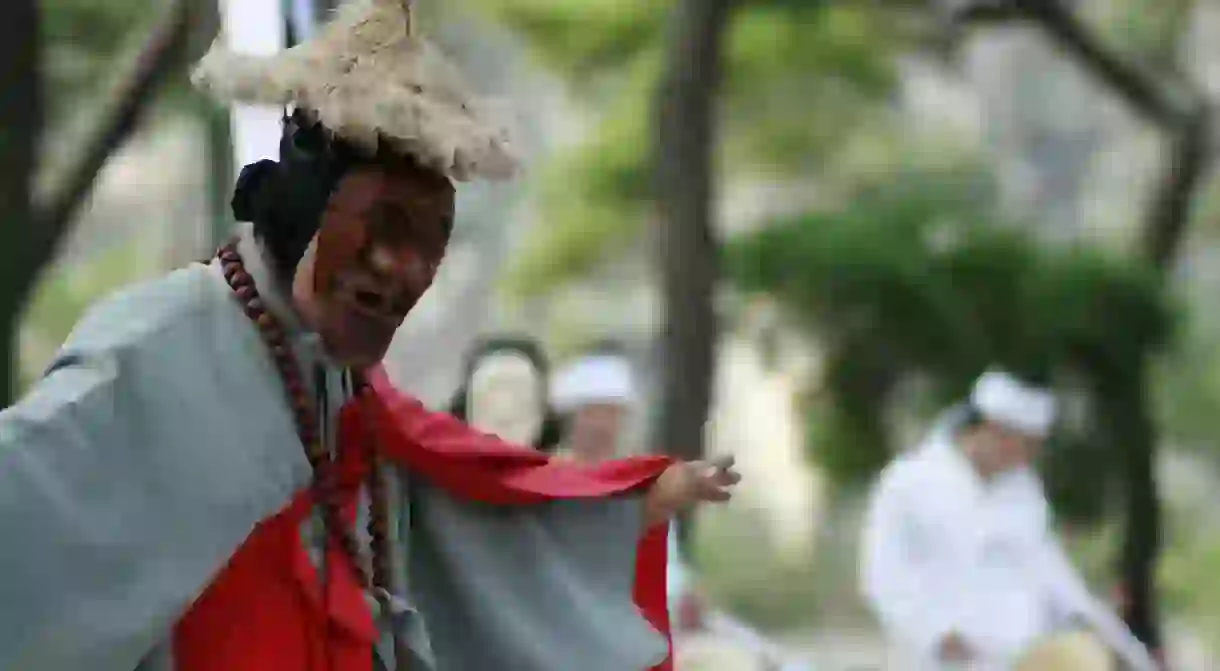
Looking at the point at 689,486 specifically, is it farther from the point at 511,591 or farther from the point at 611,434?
the point at 611,434

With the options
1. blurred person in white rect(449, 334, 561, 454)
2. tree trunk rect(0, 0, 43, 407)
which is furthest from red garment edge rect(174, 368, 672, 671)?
tree trunk rect(0, 0, 43, 407)

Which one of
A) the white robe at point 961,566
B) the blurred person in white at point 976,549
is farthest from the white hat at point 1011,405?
the white robe at point 961,566

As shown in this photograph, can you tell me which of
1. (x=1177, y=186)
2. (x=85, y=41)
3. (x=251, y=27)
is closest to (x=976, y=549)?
(x=251, y=27)

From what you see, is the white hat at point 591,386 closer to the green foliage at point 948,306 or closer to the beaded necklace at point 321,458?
the beaded necklace at point 321,458

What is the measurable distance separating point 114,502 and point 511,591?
0.56m

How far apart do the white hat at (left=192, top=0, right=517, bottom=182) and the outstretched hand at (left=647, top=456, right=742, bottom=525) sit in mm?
461

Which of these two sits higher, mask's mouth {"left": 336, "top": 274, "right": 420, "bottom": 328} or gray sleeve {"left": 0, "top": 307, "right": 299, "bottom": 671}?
Result: mask's mouth {"left": 336, "top": 274, "right": 420, "bottom": 328}

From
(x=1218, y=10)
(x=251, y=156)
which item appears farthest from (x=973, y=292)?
(x=251, y=156)

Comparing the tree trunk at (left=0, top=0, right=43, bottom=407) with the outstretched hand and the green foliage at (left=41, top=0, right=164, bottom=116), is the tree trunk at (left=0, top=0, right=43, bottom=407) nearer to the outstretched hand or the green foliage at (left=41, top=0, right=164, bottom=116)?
the green foliage at (left=41, top=0, right=164, bottom=116)

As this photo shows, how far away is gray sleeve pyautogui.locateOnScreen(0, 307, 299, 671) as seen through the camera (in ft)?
5.48

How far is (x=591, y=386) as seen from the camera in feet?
14.7

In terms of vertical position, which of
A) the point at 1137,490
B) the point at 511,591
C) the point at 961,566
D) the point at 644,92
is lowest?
the point at 1137,490

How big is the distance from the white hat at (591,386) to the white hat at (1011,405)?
115cm

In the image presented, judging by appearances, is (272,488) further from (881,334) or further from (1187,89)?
(1187,89)
